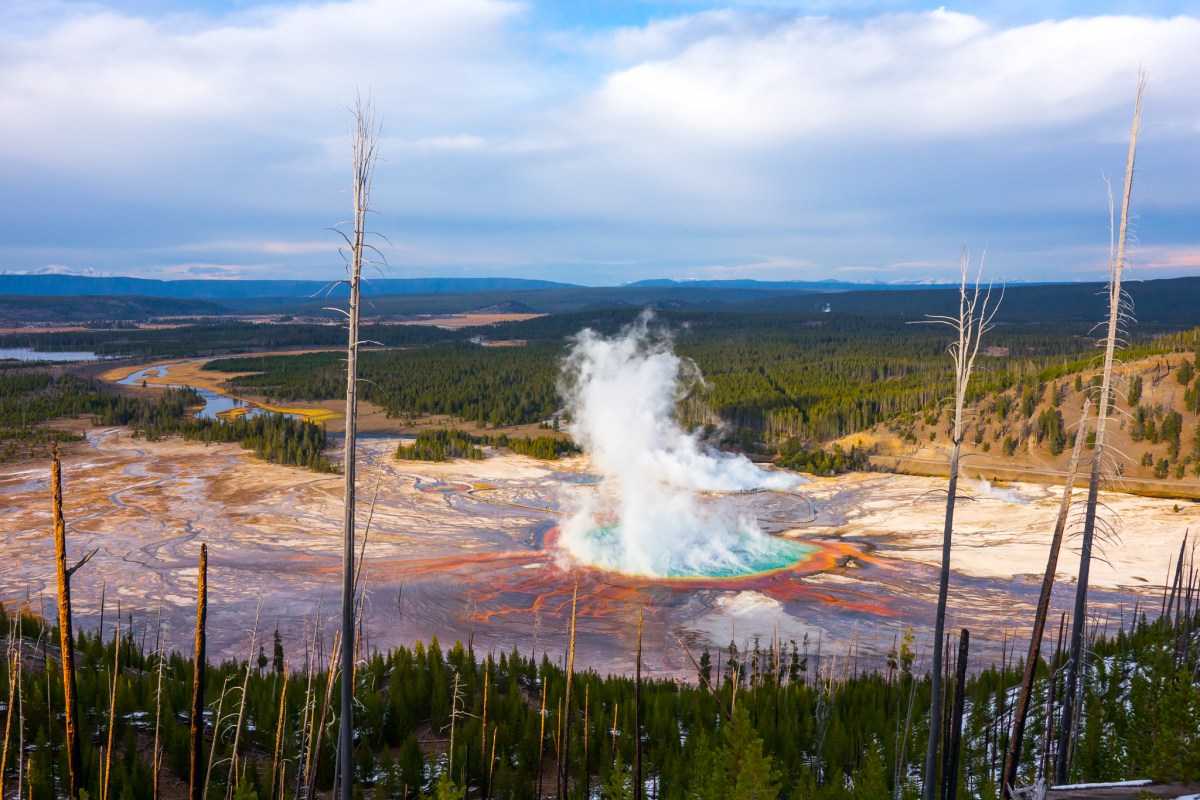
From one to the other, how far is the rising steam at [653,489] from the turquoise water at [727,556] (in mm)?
46

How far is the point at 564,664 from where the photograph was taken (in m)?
26.3

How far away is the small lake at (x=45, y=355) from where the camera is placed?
139113mm

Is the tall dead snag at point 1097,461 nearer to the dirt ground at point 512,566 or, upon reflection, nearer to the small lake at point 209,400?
the dirt ground at point 512,566

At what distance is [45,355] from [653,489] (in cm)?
14414

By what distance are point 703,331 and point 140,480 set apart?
129 metres

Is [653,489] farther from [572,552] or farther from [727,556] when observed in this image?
[572,552]

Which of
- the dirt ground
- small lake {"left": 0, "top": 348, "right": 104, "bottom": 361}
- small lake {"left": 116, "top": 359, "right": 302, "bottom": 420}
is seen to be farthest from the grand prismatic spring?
small lake {"left": 0, "top": 348, "right": 104, "bottom": 361}

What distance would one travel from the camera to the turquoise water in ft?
118

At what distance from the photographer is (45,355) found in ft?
484

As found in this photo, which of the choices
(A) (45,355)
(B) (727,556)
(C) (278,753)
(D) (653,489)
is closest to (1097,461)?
(C) (278,753)

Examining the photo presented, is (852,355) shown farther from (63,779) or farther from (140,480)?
(63,779)

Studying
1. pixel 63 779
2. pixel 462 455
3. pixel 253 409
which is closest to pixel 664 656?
pixel 63 779

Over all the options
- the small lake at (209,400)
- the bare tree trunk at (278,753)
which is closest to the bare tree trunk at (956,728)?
the bare tree trunk at (278,753)

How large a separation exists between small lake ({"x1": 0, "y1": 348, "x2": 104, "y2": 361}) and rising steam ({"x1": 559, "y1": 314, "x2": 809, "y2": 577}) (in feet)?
331
